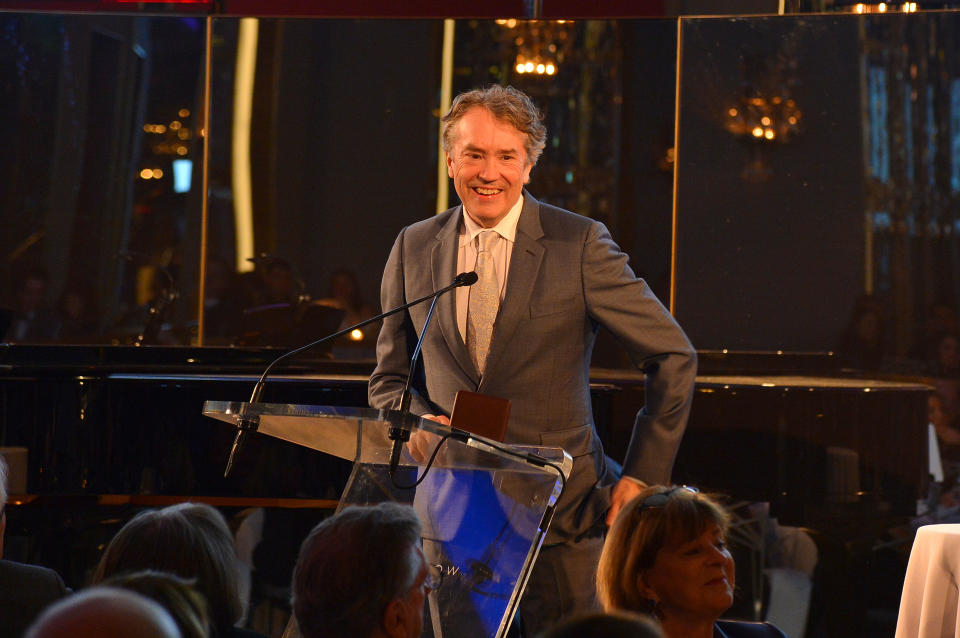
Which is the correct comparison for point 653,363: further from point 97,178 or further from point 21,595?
point 97,178

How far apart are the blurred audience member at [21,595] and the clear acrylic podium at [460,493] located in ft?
1.98

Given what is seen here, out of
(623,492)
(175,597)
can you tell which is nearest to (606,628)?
(175,597)

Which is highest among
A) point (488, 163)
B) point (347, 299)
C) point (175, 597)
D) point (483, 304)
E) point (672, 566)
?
point (488, 163)

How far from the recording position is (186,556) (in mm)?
2012

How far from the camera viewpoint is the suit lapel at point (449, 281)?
8.72 ft

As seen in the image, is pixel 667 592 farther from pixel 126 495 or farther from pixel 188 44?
pixel 188 44

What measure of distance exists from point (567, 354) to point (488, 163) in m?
0.46

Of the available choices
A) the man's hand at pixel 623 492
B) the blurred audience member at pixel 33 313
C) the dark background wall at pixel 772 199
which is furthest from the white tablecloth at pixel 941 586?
the blurred audience member at pixel 33 313

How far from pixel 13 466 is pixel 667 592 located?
2.62m

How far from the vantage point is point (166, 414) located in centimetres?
404

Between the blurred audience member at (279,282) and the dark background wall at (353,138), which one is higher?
the dark background wall at (353,138)

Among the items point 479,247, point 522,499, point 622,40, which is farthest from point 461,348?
point 622,40

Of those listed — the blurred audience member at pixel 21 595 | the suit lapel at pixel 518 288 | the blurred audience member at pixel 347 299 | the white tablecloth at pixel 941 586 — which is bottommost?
the white tablecloth at pixel 941 586

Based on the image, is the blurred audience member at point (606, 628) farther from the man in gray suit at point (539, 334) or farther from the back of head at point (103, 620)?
the man in gray suit at point (539, 334)
